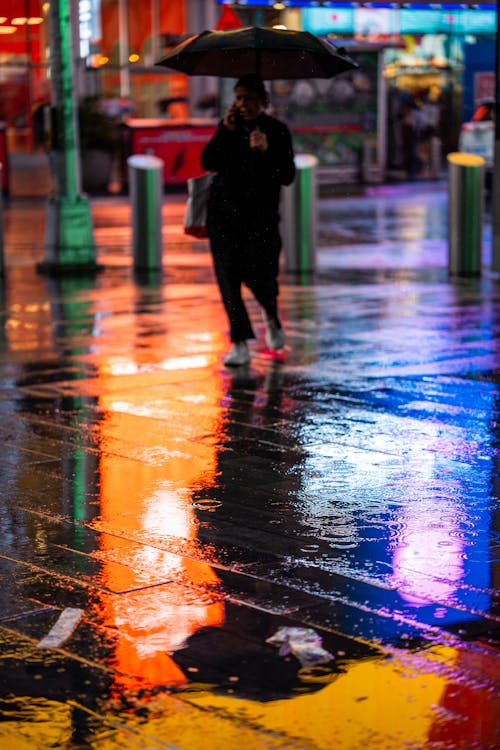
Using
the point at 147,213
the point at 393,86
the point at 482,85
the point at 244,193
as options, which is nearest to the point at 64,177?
the point at 147,213

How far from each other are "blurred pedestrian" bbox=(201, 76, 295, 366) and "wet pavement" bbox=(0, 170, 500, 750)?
19.0 inches

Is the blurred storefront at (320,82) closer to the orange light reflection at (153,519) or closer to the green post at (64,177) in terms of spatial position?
the green post at (64,177)

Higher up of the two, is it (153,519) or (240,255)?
(240,255)

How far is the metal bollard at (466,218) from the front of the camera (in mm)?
14664

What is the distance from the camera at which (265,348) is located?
32.6ft

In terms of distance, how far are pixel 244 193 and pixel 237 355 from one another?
101 centimetres

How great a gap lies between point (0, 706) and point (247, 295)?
32.4ft

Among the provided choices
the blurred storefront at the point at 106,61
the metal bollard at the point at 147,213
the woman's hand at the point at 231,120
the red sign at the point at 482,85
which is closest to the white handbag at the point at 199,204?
the woman's hand at the point at 231,120

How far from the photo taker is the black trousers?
29.7 ft

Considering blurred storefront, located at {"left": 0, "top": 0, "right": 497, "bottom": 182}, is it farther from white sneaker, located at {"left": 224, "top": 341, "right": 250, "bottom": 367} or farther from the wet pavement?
the wet pavement

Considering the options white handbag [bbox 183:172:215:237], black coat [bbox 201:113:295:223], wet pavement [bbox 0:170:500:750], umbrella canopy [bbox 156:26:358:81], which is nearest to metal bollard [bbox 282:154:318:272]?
wet pavement [bbox 0:170:500:750]

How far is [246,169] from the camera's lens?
8.95 metres

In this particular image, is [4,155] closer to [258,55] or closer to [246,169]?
[258,55]

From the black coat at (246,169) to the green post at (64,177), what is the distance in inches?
239
